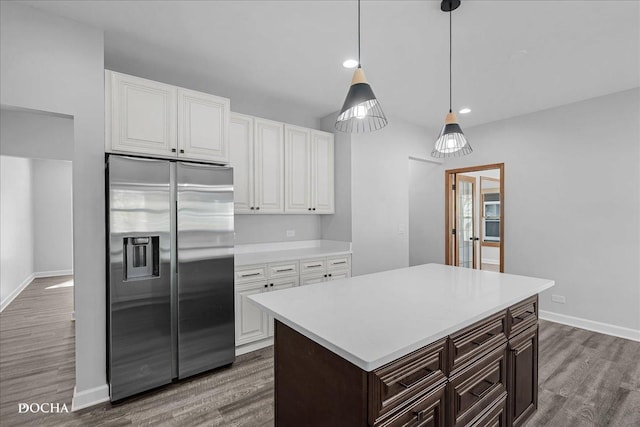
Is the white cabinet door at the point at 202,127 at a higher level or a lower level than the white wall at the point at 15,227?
higher

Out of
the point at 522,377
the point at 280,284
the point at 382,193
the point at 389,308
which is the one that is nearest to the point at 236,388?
the point at 280,284

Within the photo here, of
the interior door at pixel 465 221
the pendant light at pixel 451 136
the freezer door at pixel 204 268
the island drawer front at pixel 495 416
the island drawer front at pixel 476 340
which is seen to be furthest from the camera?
the interior door at pixel 465 221

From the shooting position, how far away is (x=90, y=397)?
2.20 meters

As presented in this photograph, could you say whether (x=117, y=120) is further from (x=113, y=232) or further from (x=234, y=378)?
(x=234, y=378)

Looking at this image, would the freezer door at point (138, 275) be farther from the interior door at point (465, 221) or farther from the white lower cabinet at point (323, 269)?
the interior door at point (465, 221)

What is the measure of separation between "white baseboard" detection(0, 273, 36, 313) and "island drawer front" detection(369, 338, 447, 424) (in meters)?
5.76

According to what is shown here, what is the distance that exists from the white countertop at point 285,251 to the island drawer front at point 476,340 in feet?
6.64

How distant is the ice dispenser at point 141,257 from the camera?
7.48ft

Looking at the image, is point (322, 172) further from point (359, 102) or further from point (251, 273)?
point (359, 102)

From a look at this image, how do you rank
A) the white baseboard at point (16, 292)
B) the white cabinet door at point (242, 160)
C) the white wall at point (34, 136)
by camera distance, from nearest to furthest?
the white cabinet door at point (242, 160) → the white wall at point (34, 136) → the white baseboard at point (16, 292)

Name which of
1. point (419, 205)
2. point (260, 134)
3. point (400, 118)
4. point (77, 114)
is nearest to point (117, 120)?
point (77, 114)

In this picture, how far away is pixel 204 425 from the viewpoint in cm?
199

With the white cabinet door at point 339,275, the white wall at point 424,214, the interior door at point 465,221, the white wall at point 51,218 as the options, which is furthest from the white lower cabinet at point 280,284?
the white wall at point 51,218

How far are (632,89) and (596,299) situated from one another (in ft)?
8.02
